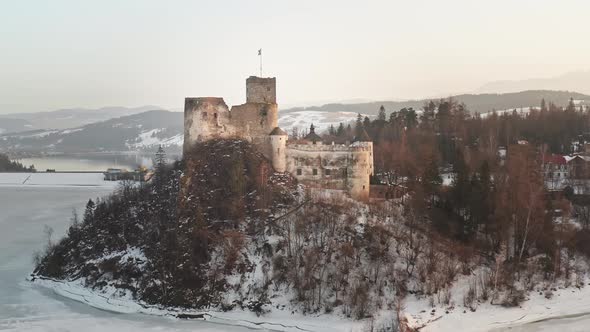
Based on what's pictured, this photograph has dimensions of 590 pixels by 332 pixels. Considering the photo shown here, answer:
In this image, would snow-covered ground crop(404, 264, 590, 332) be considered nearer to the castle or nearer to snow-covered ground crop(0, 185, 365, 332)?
snow-covered ground crop(0, 185, 365, 332)

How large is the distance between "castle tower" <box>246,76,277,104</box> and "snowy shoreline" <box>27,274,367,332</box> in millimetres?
15744

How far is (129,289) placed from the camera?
30.7 m

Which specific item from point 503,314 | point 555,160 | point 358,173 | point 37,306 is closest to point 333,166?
point 358,173

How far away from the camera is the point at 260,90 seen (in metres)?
38.5

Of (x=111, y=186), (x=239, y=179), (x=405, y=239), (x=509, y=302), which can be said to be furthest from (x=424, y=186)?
(x=111, y=186)

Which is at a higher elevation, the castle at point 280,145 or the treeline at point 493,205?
the castle at point 280,145

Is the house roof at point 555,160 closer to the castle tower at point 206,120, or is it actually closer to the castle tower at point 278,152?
the castle tower at point 278,152

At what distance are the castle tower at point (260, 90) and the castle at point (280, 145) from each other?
0.10 metres

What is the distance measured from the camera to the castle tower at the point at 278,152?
→ 36938 millimetres

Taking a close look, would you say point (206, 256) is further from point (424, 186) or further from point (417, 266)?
point (424, 186)

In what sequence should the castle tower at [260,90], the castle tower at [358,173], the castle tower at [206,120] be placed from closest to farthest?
the castle tower at [358,173] < the castle tower at [206,120] < the castle tower at [260,90]

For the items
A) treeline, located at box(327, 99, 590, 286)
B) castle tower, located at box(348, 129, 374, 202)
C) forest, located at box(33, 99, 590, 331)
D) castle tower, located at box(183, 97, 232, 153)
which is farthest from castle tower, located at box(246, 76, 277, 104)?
treeline, located at box(327, 99, 590, 286)

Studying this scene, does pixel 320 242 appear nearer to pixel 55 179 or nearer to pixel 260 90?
pixel 260 90

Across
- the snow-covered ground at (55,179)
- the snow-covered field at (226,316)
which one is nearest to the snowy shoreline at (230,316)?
the snow-covered field at (226,316)
